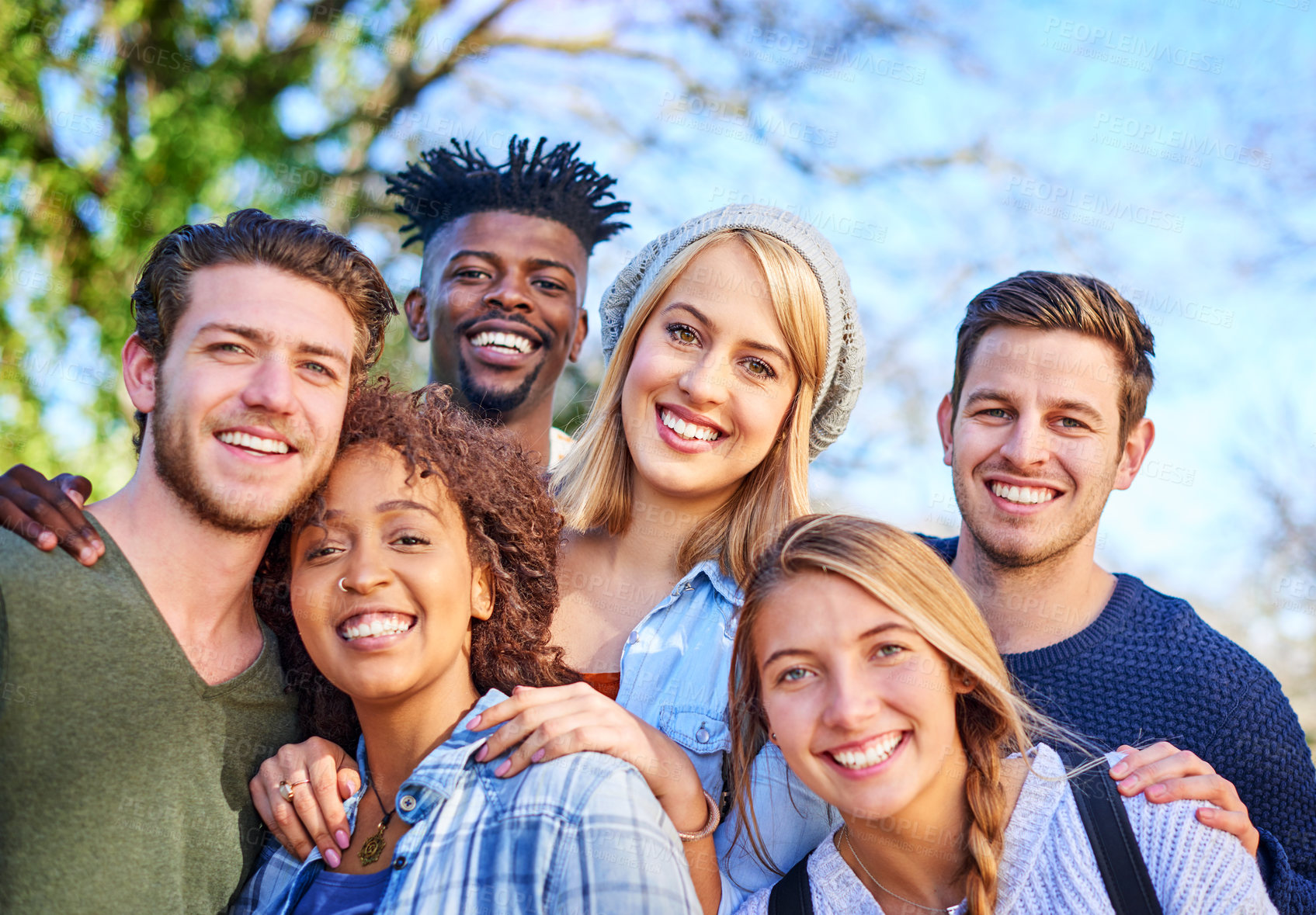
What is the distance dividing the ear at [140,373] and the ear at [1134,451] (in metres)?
2.94

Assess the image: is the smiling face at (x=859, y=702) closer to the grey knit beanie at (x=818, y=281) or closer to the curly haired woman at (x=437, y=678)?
the curly haired woman at (x=437, y=678)

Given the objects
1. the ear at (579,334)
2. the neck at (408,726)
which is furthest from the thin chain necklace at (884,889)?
the ear at (579,334)

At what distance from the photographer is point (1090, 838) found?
2391 mm

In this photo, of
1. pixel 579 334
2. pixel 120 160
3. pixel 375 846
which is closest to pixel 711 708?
pixel 375 846

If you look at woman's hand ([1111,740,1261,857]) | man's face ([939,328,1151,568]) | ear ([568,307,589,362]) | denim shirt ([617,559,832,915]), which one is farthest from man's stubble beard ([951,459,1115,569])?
ear ([568,307,589,362])

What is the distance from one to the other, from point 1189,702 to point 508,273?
3228 mm

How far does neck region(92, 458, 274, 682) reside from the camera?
2709mm

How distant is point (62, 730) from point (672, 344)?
199 cm

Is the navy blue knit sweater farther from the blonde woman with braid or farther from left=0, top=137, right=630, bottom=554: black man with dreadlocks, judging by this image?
left=0, top=137, right=630, bottom=554: black man with dreadlocks

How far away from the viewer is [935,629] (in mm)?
2471

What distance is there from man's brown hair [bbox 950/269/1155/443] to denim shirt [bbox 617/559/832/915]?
1.22 m

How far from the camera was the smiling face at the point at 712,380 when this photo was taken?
3.37 meters

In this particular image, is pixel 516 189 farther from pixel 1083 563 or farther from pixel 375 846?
pixel 375 846

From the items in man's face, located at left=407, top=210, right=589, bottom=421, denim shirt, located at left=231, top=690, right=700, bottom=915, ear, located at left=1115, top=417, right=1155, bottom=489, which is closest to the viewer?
denim shirt, located at left=231, top=690, right=700, bottom=915
